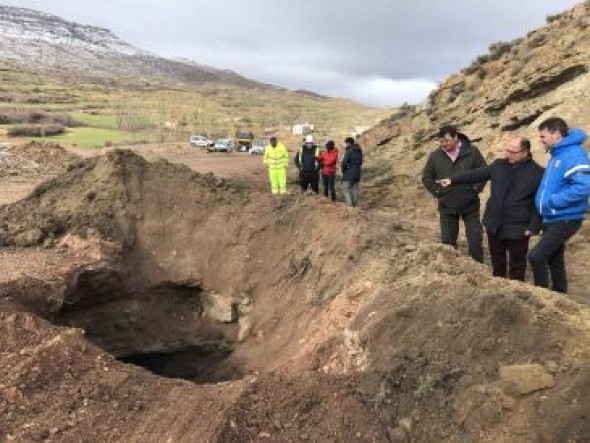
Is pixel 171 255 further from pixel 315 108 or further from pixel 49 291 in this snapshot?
pixel 315 108

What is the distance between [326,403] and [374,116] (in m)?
100

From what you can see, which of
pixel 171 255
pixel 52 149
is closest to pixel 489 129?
pixel 171 255

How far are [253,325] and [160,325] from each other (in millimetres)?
1538

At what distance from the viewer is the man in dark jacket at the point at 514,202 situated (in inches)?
267

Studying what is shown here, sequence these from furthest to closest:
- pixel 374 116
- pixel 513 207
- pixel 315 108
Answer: pixel 315 108 → pixel 374 116 → pixel 513 207

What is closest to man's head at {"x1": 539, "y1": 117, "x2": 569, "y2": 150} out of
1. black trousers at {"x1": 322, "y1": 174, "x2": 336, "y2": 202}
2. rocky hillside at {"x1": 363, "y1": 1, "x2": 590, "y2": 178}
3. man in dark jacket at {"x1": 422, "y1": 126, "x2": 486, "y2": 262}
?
man in dark jacket at {"x1": 422, "y1": 126, "x2": 486, "y2": 262}

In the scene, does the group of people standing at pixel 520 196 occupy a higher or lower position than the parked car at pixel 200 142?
higher

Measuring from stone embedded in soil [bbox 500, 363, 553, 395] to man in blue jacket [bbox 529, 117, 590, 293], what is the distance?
216 cm

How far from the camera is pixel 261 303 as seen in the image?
8.24 m

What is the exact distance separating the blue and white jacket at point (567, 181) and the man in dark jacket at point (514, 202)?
0.30m

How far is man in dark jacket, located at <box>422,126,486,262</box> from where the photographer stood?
7.72 m

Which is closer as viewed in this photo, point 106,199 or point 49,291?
point 49,291

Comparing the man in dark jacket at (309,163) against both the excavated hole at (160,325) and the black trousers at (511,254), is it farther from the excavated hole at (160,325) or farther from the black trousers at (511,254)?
the black trousers at (511,254)

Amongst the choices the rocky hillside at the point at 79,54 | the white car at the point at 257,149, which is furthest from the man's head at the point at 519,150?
the rocky hillside at the point at 79,54
